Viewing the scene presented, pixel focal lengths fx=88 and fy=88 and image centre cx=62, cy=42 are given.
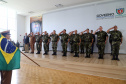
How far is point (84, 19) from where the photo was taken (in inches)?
288

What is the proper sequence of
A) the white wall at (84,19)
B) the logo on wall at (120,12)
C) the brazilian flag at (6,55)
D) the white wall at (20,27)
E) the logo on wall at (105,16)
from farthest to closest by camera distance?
the white wall at (20,27), the logo on wall at (105,16), the white wall at (84,19), the logo on wall at (120,12), the brazilian flag at (6,55)

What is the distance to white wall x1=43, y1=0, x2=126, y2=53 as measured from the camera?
620 cm

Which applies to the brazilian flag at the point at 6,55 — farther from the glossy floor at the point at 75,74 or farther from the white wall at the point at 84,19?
the white wall at the point at 84,19

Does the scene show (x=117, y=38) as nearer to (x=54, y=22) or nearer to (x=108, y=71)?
(x=108, y=71)

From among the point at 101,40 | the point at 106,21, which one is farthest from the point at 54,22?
the point at 101,40

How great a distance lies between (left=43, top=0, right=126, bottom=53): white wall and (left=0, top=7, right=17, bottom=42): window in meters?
3.76

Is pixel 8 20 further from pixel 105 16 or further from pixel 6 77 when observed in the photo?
pixel 6 77

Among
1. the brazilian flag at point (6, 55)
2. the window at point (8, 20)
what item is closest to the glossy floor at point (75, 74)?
the brazilian flag at point (6, 55)

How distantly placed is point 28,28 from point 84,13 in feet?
23.3

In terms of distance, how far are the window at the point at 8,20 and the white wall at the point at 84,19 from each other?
376 centimetres

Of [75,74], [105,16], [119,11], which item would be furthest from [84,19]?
[75,74]

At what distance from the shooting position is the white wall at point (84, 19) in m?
6.20

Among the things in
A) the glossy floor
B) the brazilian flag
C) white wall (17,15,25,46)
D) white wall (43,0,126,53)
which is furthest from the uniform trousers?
white wall (17,15,25,46)

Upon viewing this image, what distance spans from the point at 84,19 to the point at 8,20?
8.12m
